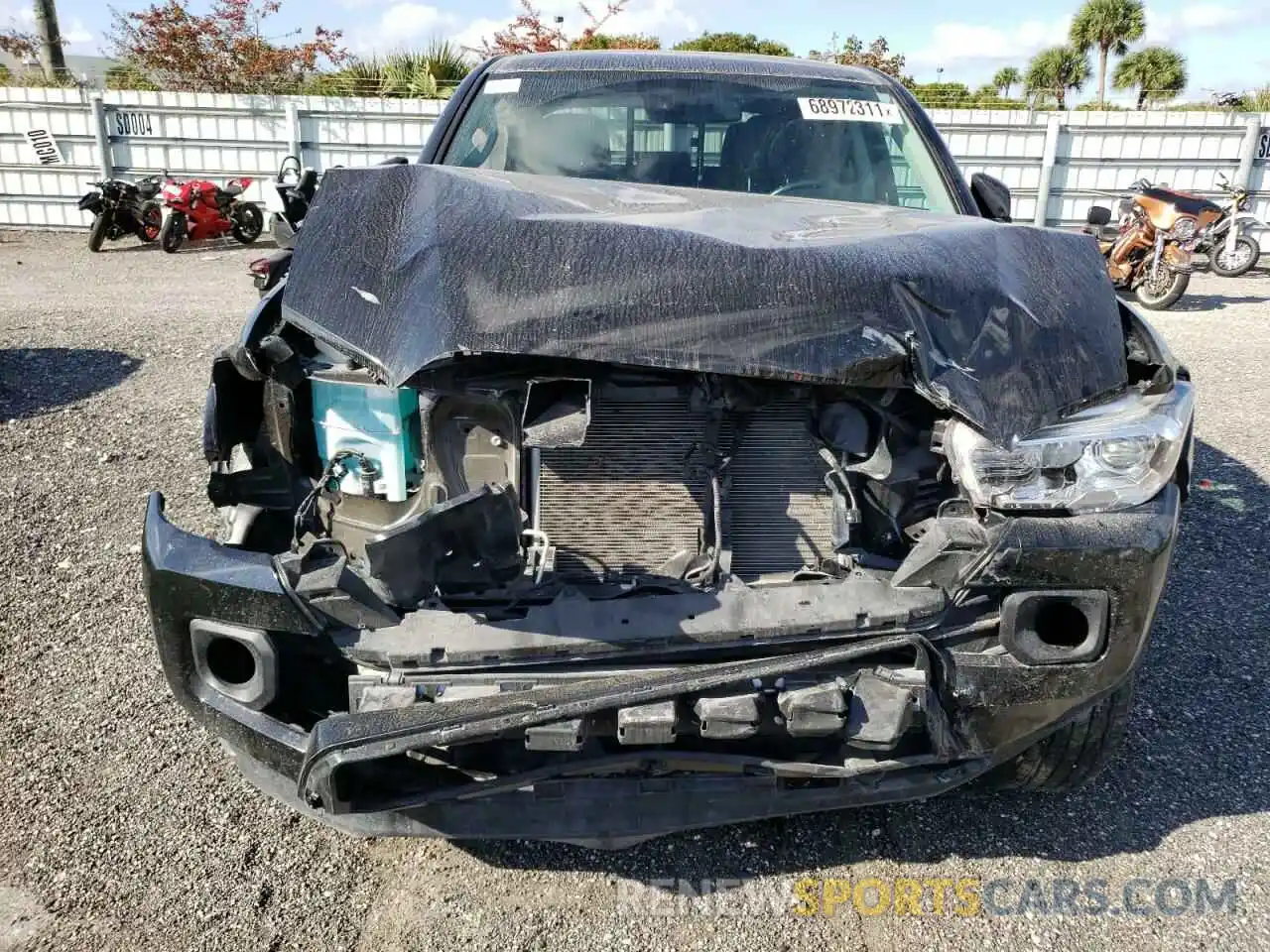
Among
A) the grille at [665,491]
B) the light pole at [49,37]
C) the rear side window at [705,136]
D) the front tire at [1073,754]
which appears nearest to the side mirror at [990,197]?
the rear side window at [705,136]

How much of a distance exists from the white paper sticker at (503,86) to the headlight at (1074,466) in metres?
2.39

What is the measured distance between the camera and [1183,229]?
32.8 feet

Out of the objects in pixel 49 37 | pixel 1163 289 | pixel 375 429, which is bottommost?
pixel 1163 289

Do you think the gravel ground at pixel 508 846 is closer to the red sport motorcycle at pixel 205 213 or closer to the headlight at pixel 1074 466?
the headlight at pixel 1074 466

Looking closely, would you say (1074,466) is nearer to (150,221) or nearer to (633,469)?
(633,469)

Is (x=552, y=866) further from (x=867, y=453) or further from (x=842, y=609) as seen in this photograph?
(x=867, y=453)

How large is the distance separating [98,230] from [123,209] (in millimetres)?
461

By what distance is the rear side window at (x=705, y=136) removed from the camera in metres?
3.37

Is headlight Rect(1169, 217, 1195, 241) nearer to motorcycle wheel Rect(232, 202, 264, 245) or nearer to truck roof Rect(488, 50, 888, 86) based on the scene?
truck roof Rect(488, 50, 888, 86)

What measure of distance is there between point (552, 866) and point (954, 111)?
12237 mm

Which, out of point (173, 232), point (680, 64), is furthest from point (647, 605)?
point (173, 232)

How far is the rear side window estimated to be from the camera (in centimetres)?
337

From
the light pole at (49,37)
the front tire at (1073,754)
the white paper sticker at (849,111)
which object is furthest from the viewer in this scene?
the light pole at (49,37)

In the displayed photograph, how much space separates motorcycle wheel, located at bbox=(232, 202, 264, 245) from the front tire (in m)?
12.4
